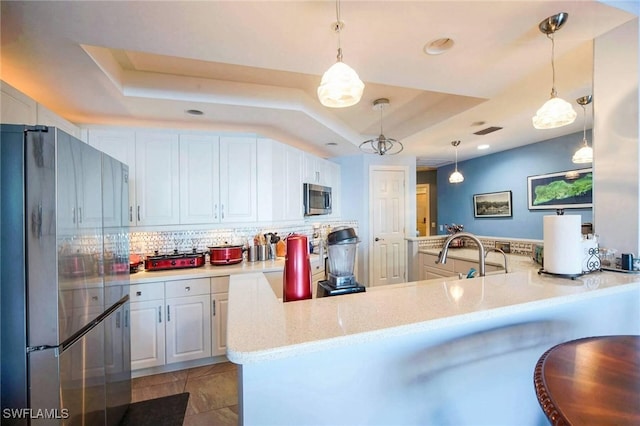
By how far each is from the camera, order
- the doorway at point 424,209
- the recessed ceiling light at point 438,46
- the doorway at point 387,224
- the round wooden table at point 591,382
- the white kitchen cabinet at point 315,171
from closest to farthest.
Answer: the round wooden table at point 591,382
the recessed ceiling light at point 438,46
the white kitchen cabinet at point 315,171
the doorway at point 387,224
the doorway at point 424,209

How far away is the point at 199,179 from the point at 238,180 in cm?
40

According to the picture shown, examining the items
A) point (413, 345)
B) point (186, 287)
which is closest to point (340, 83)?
point (413, 345)

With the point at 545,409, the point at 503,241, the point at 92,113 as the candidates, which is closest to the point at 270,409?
the point at 545,409

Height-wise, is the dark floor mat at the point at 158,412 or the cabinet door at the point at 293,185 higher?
the cabinet door at the point at 293,185

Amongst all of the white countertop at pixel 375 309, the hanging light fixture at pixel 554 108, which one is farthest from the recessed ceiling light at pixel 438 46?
the white countertop at pixel 375 309

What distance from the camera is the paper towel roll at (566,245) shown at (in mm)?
1405

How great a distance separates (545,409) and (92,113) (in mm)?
3567

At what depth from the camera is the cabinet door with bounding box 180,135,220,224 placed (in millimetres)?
2834

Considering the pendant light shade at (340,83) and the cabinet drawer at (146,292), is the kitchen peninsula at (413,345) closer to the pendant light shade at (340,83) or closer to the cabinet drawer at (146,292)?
the pendant light shade at (340,83)

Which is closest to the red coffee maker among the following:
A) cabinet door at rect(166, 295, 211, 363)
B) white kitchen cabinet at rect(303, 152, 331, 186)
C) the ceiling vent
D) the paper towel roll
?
the paper towel roll

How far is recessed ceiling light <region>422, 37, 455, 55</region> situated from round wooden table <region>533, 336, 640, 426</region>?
1651 millimetres

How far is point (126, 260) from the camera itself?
6.45 feet

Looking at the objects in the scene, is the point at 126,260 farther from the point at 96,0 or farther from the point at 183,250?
the point at 96,0

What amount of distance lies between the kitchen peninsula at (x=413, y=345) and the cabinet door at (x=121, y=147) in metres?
2.02
